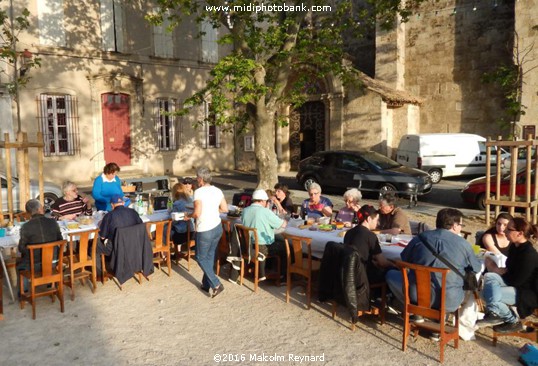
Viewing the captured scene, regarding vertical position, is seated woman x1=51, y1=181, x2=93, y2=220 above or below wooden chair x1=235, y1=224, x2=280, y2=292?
above

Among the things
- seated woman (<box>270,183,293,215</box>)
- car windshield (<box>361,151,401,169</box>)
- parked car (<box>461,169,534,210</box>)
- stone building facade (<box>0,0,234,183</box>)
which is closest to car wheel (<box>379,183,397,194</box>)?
car windshield (<box>361,151,401,169</box>)

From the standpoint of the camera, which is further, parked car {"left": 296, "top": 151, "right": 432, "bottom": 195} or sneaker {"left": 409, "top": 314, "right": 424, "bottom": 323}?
parked car {"left": 296, "top": 151, "right": 432, "bottom": 195}

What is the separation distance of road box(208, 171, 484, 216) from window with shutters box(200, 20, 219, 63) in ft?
15.8

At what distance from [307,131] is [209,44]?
18.0 feet

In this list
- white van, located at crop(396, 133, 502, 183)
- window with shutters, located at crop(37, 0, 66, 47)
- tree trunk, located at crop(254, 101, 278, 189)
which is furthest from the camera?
white van, located at crop(396, 133, 502, 183)

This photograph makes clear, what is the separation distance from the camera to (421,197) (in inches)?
532

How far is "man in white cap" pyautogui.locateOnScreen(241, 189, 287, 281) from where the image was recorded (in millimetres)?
6219

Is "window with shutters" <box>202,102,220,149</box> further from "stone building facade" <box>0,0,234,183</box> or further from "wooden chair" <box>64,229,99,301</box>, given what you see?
"wooden chair" <box>64,229,99,301</box>

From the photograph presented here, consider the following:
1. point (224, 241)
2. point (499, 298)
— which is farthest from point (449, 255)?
point (224, 241)

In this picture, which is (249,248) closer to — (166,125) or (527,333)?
(527,333)

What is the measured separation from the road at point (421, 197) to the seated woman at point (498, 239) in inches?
223

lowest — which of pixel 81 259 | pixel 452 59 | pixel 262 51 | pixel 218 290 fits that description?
pixel 218 290

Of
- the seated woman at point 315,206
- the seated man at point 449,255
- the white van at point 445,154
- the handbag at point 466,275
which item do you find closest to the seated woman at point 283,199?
the seated woman at point 315,206

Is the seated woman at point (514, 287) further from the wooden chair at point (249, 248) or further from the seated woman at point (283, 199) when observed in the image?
the seated woman at point (283, 199)
